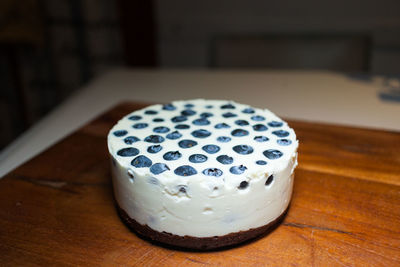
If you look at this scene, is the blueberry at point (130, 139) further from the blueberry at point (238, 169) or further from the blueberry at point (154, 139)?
the blueberry at point (238, 169)

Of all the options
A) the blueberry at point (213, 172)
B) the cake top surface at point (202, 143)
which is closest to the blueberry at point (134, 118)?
the cake top surface at point (202, 143)

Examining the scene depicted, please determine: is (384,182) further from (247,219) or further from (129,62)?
(129,62)

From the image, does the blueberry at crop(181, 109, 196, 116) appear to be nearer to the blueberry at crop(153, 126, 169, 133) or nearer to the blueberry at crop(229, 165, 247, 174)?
the blueberry at crop(153, 126, 169, 133)

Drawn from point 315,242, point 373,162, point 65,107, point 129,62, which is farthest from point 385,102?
point 129,62

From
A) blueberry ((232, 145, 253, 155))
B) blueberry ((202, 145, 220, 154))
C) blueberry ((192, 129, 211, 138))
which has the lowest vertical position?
blueberry ((232, 145, 253, 155))

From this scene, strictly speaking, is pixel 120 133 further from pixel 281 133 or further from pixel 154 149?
pixel 281 133

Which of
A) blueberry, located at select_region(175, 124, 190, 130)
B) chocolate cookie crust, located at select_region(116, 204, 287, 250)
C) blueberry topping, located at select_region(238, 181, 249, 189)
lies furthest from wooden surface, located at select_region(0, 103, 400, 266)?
blueberry, located at select_region(175, 124, 190, 130)

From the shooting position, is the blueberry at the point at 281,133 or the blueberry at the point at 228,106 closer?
the blueberry at the point at 281,133
